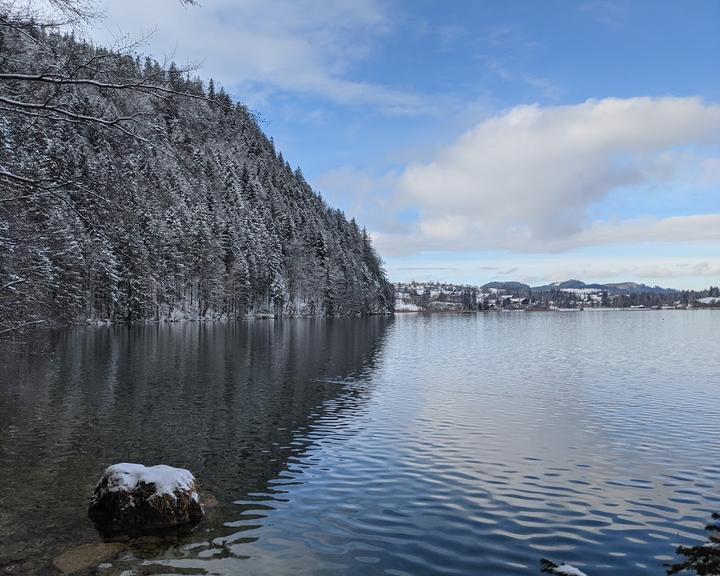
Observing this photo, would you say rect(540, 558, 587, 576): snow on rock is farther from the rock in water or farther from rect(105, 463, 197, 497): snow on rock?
rect(105, 463, 197, 497): snow on rock

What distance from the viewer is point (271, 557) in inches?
401

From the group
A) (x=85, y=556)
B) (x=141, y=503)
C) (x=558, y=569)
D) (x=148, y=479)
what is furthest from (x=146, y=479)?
(x=558, y=569)

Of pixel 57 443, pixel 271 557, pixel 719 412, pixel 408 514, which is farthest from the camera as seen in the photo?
pixel 719 412

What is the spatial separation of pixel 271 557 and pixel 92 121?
25.8 ft

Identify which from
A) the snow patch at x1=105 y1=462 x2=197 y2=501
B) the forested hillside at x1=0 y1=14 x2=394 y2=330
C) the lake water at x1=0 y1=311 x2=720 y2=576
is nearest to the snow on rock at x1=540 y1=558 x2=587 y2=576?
the lake water at x1=0 y1=311 x2=720 y2=576

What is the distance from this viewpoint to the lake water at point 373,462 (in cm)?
1052

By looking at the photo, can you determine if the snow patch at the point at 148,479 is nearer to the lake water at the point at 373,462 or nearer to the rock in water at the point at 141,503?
the rock in water at the point at 141,503

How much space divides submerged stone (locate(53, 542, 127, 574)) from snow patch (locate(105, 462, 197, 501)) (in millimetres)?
1181

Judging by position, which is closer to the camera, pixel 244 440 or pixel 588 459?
pixel 588 459

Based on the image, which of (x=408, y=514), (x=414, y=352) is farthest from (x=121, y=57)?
(x=414, y=352)

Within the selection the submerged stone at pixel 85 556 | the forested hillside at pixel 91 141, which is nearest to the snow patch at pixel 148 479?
the submerged stone at pixel 85 556

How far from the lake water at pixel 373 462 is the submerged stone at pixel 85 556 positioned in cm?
34

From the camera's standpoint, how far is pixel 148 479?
1155cm

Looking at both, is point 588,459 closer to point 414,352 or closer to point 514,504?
point 514,504
